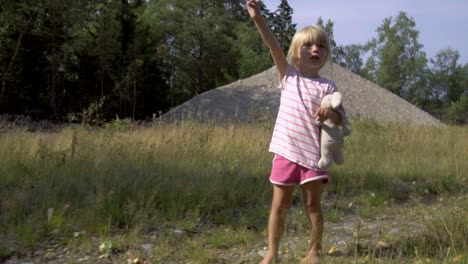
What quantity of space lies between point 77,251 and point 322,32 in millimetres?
2227

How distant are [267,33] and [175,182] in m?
2.15

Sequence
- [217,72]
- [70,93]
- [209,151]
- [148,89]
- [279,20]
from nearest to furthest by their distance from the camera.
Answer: [209,151], [70,93], [148,89], [217,72], [279,20]

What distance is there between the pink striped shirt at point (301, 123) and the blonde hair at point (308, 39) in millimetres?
179

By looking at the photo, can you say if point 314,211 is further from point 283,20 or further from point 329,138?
point 283,20

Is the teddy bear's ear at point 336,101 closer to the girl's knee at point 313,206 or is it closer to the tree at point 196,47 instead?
the girl's knee at point 313,206

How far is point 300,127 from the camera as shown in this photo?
3.10 metres

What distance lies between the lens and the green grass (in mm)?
3980

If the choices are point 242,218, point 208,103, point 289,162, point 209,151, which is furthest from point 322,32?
point 208,103

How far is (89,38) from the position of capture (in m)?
28.1

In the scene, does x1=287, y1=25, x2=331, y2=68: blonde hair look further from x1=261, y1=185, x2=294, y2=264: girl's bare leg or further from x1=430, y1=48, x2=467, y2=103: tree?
x1=430, y1=48, x2=467, y2=103: tree

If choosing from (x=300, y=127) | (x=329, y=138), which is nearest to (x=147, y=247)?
(x=300, y=127)

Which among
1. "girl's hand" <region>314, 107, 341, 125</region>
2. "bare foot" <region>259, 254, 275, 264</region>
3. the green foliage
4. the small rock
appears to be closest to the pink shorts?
"girl's hand" <region>314, 107, 341, 125</region>

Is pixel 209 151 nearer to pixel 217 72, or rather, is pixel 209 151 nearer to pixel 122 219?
pixel 122 219

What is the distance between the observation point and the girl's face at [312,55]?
316 centimetres
